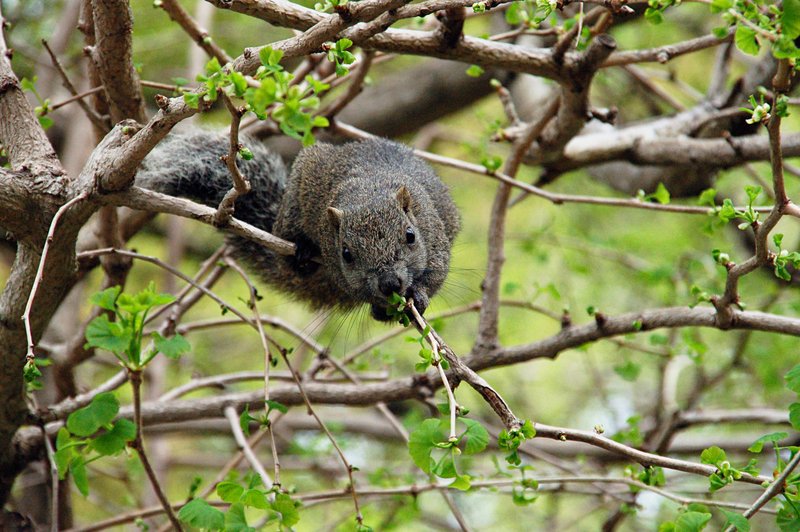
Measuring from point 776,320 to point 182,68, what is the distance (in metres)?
5.40

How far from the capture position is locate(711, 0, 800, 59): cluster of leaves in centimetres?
194

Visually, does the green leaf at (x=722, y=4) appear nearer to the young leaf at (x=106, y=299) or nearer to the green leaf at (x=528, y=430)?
the green leaf at (x=528, y=430)

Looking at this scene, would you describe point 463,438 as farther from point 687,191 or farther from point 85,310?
point 85,310

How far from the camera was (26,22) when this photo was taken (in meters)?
6.56

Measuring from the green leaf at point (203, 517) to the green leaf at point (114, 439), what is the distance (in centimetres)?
29

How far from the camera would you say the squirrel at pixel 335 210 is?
3.60 meters

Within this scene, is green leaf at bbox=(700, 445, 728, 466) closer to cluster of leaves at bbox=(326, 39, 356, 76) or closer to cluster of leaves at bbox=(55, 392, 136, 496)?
cluster of leaves at bbox=(326, 39, 356, 76)

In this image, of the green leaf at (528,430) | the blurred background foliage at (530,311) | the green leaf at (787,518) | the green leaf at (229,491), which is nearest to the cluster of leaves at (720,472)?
the green leaf at (787,518)

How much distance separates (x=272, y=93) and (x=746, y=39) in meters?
1.14

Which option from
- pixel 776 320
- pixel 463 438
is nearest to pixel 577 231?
pixel 776 320

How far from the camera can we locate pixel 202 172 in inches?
157

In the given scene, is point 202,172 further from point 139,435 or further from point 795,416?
point 795,416

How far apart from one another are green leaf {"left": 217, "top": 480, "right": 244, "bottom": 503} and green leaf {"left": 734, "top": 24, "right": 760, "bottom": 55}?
5.75ft

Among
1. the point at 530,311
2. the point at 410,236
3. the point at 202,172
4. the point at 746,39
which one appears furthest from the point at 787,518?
the point at 530,311
